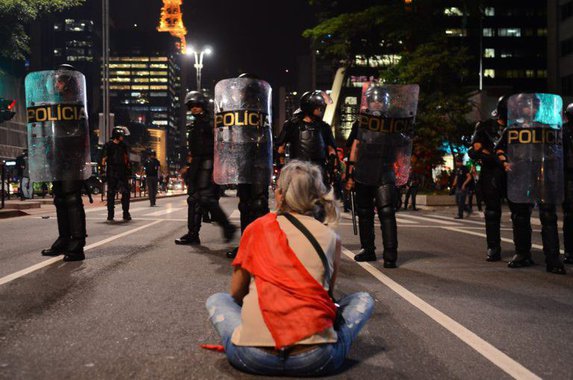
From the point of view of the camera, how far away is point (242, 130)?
23.8 ft

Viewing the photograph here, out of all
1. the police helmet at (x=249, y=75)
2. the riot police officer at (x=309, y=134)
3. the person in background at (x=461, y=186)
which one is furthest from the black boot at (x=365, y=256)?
the person in background at (x=461, y=186)

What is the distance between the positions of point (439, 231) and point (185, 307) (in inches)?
346

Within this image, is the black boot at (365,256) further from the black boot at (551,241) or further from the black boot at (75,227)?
the black boot at (75,227)

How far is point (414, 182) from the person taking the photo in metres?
23.2

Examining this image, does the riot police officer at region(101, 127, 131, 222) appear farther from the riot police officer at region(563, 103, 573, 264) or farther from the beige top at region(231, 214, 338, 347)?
the beige top at region(231, 214, 338, 347)

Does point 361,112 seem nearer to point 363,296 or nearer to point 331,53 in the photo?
point 363,296

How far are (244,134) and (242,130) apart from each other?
54 millimetres

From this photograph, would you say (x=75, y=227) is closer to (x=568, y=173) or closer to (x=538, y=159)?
(x=538, y=159)

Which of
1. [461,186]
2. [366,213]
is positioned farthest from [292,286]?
[461,186]

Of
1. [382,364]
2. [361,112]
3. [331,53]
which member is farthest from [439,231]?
[331,53]

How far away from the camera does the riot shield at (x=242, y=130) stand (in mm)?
7219

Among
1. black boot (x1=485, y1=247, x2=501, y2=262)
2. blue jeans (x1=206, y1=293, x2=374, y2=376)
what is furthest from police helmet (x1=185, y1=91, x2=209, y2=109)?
blue jeans (x1=206, y1=293, x2=374, y2=376)

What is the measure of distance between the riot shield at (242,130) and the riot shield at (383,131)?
1.19m

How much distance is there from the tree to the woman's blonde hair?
101ft
